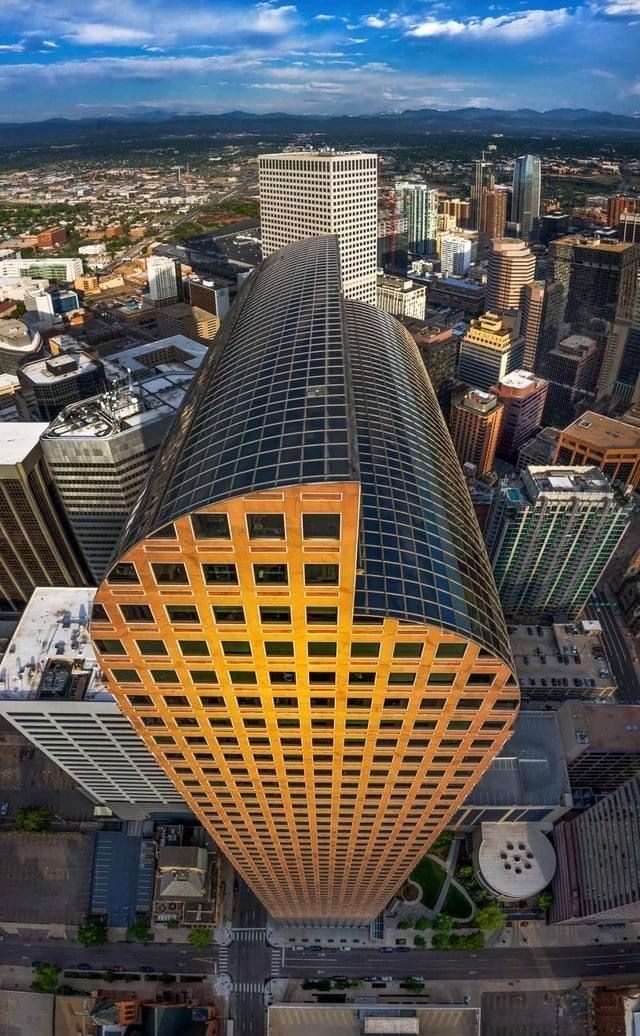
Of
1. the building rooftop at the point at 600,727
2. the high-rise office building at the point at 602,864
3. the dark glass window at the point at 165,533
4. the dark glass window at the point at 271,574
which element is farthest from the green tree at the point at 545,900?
the dark glass window at the point at 165,533

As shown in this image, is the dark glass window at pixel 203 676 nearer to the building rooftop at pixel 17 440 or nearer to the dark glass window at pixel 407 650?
the dark glass window at pixel 407 650

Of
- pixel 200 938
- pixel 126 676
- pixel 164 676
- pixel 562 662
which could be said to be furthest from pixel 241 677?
pixel 562 662

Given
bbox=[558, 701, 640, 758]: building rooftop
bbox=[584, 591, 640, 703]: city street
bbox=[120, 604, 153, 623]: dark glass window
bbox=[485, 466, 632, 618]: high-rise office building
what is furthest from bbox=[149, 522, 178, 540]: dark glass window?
bbox=[584, 591, 640, 703]: city street

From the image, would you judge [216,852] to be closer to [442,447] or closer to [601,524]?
[442,447]

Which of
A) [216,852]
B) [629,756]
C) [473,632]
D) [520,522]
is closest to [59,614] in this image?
[216,852]

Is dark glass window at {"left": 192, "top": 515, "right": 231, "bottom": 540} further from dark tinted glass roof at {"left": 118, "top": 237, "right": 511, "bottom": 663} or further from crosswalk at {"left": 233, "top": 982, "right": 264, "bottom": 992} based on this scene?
crosswalk at {"left": 233, "top": 982, "right": 264, "bottom": 992}

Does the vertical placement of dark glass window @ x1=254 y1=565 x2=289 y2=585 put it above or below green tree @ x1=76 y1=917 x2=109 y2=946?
above
